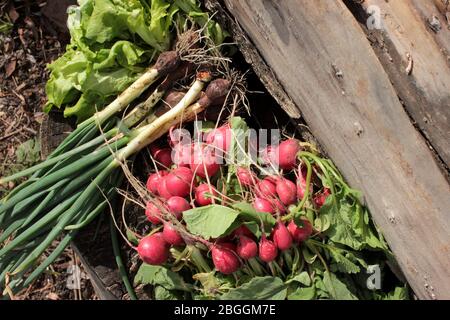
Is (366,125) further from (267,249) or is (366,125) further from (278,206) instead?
(267,249)

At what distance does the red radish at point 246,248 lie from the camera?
1.83m

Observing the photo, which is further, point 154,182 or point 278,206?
point 154,182

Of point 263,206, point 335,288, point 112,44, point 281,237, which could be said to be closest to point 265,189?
point 263,206

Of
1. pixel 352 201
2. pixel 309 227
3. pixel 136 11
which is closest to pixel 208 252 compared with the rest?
pixel 309 227

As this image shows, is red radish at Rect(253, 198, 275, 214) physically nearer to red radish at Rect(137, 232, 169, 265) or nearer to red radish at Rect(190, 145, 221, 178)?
red radish at Rect(190, 145, 221, 178)

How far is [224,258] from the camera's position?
1.84 meters

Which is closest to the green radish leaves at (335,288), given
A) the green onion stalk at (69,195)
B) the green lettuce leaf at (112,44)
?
the green onion stalk at (69,195)

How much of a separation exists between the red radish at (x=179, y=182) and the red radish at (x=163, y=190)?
1 cm

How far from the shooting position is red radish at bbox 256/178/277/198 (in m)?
1.87

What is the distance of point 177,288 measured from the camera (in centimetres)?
201

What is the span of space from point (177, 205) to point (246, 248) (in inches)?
10.2

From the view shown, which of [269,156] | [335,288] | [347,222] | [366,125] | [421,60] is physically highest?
[421,60]

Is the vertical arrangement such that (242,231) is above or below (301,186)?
below

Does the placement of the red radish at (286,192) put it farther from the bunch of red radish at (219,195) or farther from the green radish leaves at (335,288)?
the green radish leaves at (335,288)
